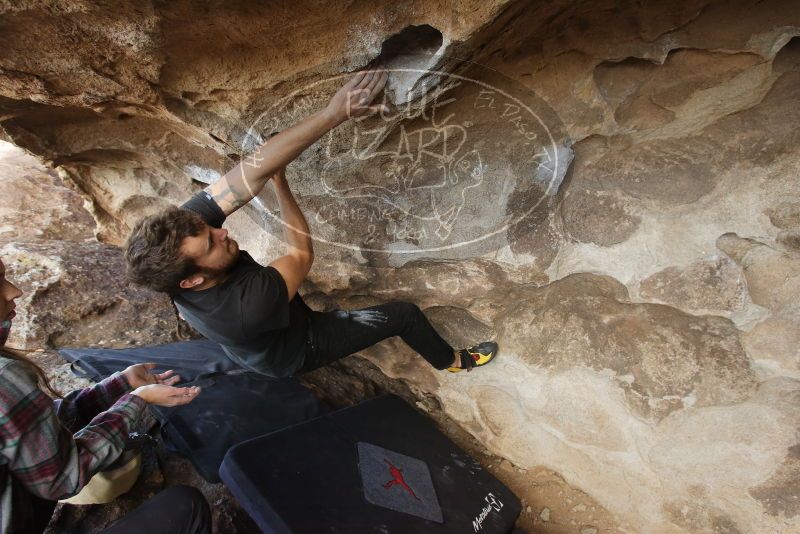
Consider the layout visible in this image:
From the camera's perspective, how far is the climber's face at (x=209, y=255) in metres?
1.36

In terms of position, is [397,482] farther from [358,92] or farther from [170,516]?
[358,92]


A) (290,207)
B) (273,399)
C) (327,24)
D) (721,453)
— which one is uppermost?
(327,24)

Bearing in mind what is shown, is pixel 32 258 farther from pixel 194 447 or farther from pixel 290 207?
pixel 290 207

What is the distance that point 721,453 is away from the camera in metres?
1.68

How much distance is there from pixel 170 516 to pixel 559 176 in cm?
178

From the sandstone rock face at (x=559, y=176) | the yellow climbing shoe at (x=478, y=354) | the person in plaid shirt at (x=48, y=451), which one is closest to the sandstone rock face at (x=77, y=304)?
the sandstone rock face at (x=559, y=176)

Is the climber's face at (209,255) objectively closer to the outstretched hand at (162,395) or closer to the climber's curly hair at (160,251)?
the climber's curly hair at (160,251)

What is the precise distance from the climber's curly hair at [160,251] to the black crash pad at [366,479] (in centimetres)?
72

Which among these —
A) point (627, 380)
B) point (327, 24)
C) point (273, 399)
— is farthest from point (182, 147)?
point (627, 380)

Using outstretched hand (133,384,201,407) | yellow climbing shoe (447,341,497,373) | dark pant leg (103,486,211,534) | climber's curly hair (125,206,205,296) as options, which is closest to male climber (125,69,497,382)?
climber's curly hair (125,206,205,296)

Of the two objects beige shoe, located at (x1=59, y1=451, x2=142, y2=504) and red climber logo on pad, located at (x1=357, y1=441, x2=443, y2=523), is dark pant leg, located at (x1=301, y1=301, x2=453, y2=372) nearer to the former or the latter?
red climber logo on pad, located at (x1=357, y1=441, x2=443, y2=523)

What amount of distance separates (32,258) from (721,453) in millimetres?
3783

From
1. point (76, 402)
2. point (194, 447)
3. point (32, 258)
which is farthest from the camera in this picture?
point (32, 258)

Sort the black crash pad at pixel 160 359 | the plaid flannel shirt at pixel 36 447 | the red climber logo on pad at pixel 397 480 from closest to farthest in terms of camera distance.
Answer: the plaid flannel shirt at pixel 36 447 → the red climber logo on pad at pixel 397 480 → the black crash pad at pixel 160 359
